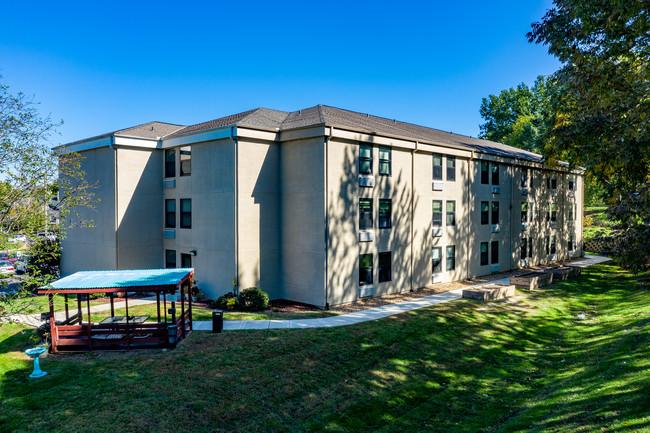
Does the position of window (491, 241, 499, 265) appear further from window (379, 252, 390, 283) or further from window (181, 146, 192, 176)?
window (181, 146, 192, 176)

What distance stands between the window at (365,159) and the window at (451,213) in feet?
26.3

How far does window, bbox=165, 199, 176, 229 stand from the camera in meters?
23.8

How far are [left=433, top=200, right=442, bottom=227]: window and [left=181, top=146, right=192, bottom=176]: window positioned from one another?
15035 mm

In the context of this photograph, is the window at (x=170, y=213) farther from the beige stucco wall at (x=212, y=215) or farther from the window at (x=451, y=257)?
the window at (x=451, y=257)

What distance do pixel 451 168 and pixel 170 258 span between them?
18836mm

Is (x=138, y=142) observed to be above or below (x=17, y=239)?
above

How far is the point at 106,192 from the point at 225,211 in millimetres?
8639

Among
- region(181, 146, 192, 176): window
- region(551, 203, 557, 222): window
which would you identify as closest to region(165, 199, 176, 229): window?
region(181, 146, 192, 176): window

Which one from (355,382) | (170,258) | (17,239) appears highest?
(17,239)

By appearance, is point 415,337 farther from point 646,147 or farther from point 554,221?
point 554,221

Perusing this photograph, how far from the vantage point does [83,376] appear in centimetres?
1123

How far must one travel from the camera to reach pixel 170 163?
23906mm

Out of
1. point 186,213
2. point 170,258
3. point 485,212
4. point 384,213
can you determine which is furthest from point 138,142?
point 485,212

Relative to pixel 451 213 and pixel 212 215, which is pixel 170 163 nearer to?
pixel 212 215
